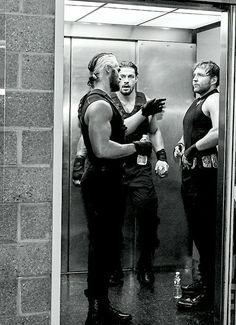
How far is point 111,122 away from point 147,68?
0.34 meters

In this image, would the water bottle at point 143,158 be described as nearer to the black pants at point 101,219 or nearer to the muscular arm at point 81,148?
the black pants at point 101,219

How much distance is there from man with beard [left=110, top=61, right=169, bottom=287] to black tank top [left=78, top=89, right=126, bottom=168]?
32 millimetres

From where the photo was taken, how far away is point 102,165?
305cm

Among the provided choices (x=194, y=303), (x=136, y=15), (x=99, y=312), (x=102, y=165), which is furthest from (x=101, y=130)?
(x=194, y=303)

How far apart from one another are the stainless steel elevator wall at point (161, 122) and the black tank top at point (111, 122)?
0.03 metres

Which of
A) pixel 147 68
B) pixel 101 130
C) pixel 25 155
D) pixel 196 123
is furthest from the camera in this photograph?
pixel 196 123

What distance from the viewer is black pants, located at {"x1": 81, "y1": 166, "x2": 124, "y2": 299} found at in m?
3.06

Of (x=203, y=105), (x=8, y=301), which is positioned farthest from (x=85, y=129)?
(x=8, y=301)

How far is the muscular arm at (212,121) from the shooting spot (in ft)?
10.6

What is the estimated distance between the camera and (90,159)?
9.97 ft

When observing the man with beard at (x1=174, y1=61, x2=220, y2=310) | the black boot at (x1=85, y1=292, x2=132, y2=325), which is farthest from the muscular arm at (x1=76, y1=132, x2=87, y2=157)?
the black boot at (x1=85, y1=292, x2=132, y2=325)

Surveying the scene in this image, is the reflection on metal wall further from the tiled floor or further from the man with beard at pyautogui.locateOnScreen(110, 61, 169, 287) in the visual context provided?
the tiled floor

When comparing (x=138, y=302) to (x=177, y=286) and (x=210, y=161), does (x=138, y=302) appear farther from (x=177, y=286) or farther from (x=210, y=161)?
(x=210, y=161)

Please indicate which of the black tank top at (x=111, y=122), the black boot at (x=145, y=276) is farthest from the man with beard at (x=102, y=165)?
the black boot at (x=145, y=276)
